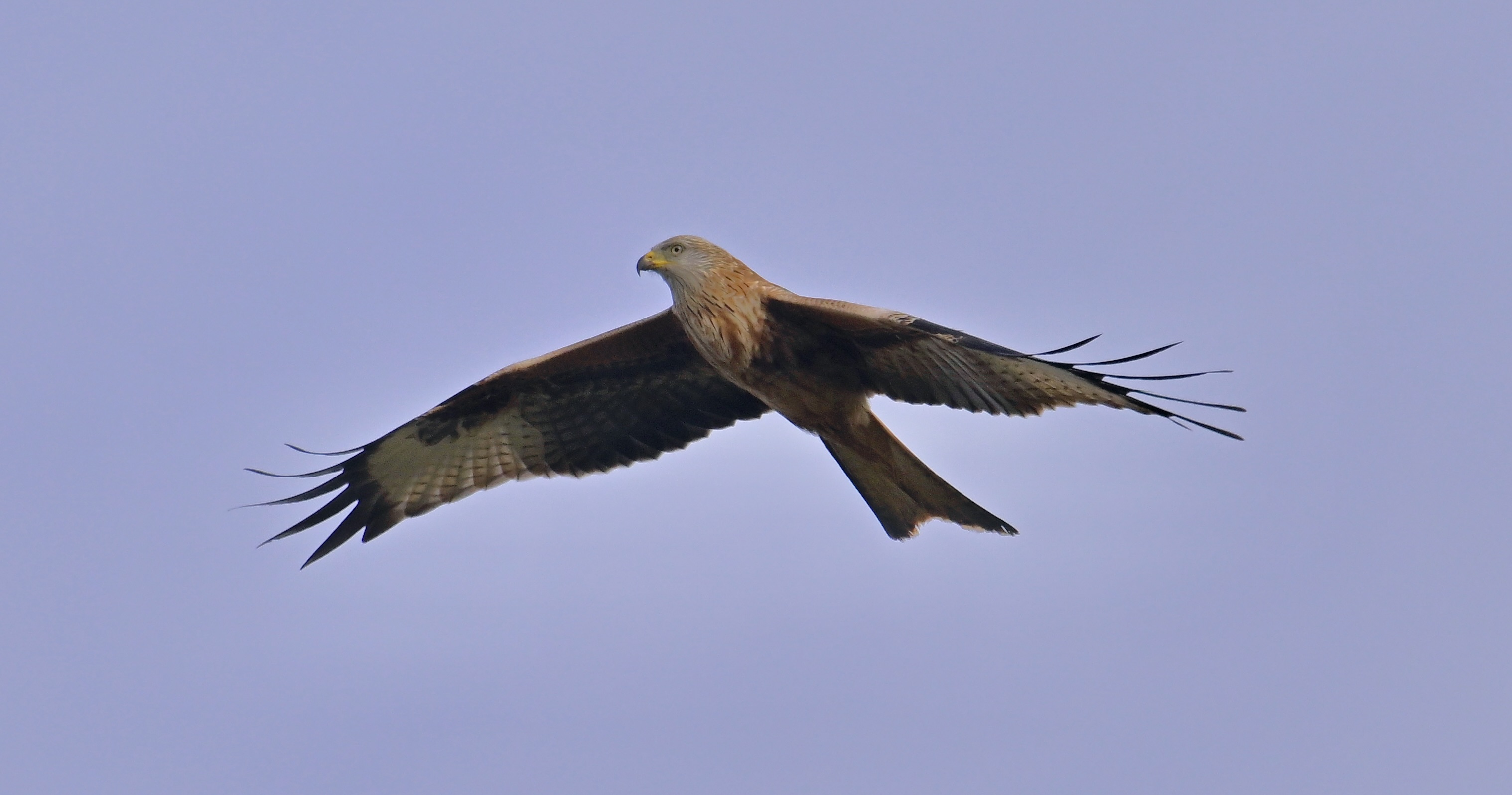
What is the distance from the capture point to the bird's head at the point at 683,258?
8.67 metres

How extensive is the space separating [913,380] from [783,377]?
750 millimetres

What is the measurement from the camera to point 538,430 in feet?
32.6

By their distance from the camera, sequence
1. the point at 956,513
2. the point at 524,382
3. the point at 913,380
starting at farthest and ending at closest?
1. the point at 524,382
2. the point at 956,513
3. the point at 913,380

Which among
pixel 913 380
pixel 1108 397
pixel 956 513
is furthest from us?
pixel 956 513

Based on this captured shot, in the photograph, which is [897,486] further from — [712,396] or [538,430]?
[538,430]

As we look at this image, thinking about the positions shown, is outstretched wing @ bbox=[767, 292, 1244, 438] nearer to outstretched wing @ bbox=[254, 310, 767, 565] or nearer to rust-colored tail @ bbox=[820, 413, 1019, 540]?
rust-colored tail @ bbox=[820, 413, 1019, 540]

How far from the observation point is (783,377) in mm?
A: 8695

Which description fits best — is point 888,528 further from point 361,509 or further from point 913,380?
point 361,509

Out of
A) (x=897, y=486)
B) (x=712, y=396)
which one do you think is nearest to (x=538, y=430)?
(x=712, y=396)

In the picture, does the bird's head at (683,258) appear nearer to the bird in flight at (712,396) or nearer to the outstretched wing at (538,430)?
the bird in flight at (712,396)

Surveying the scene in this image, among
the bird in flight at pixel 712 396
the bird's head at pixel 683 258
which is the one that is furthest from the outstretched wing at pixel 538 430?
the bird's head at pixel 683 258

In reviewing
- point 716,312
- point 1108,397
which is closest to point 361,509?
point 716,312

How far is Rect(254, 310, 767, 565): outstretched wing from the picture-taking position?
961 centimetres

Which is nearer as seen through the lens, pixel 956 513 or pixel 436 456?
pixel 956 513
